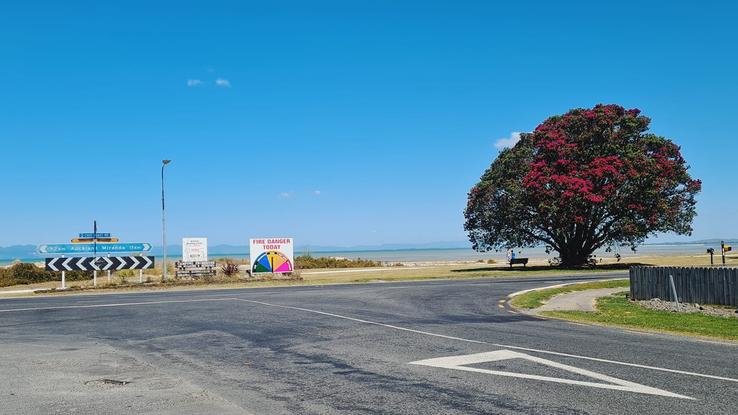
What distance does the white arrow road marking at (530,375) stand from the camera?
24.7 ft

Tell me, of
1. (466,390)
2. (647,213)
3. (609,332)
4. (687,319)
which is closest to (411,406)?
(466,390)

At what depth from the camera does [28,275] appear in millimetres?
40969

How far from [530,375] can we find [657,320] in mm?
8917

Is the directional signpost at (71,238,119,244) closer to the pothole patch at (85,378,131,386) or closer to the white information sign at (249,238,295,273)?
the white information sign at (249,238,295,273)

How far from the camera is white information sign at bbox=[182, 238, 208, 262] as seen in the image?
121ft

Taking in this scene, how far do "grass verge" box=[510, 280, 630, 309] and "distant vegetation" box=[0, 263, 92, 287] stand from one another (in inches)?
1276

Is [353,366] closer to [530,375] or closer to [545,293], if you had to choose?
[530,375]

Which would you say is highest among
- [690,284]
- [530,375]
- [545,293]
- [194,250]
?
[194,250]

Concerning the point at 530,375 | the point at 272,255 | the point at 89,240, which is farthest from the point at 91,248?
the point at 530,375

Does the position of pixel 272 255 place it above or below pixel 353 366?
above

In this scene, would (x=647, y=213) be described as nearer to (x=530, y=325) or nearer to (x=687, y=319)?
(x=687, y=319)

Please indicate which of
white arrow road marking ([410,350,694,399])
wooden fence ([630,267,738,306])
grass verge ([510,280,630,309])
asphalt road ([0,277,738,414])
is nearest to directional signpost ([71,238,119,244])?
asphalt road ([0,277,738,414])

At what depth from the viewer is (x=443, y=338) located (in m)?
12.0

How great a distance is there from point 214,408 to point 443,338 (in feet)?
20.1
